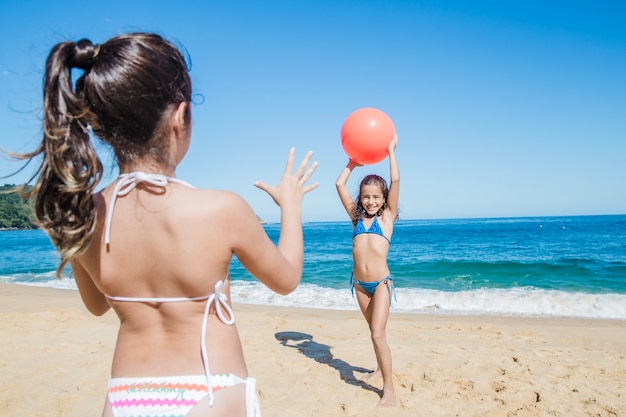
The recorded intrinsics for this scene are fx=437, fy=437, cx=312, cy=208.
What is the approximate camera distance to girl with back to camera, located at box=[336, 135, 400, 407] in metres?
4.59

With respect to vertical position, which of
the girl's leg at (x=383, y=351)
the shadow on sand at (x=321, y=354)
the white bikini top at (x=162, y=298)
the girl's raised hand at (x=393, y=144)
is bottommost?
the shadow on sand at (x=321, y=354)

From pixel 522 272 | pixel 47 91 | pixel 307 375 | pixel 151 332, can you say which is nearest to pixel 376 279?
pixel 307 375

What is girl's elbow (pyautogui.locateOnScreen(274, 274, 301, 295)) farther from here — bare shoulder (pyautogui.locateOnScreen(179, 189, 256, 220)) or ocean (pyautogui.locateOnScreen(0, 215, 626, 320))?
ocean (pyautogui.locateOnScreen(0, 215, 626, 320))

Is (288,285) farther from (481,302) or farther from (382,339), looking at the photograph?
(481,302)

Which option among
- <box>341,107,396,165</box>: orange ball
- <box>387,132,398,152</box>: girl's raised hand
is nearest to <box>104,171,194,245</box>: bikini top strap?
<box>341,107,396,165</box>: orange ball

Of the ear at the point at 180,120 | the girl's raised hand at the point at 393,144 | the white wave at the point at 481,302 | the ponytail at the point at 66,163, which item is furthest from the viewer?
the white wave at the point at 481,302

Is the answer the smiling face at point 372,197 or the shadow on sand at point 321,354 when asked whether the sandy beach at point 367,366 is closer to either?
the shadow on sand at point 321,354

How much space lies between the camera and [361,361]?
5902mm

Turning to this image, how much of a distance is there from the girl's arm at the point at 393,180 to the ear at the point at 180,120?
3296 millimetres

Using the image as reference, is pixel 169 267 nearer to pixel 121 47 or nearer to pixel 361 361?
pixel 121 47

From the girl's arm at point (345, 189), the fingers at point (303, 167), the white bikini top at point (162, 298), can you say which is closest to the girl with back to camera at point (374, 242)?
the girl's arm at point (345, 189)

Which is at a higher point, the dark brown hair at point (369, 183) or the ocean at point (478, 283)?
the dark brown hair at point (369, 183)

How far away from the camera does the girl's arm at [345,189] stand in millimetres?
4992

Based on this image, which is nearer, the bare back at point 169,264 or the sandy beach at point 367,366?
the bare back at point 169,264
